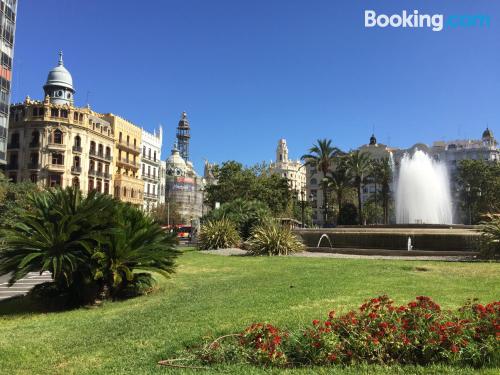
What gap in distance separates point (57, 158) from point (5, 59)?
1874 cm

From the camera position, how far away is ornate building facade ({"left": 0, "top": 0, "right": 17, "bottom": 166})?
4381 cm

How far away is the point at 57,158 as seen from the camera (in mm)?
61562

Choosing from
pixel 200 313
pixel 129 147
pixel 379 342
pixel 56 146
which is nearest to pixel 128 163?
pixel 129 147

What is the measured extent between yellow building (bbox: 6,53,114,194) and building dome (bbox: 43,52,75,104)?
1.69m

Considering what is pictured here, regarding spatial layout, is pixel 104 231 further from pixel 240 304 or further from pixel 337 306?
pixel 337 306

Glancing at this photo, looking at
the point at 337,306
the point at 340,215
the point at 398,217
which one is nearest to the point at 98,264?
the point at 337,306

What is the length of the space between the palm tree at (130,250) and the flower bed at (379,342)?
532cm

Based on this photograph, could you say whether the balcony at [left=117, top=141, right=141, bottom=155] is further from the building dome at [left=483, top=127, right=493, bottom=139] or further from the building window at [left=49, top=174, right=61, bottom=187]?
the building dome at [left=483, top=127, right=493, bottom=139]

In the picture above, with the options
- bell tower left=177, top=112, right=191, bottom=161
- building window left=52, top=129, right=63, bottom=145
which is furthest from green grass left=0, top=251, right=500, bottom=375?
bell tower left=177, top=112, right=191, bottom=161

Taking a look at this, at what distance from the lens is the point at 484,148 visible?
114 metres

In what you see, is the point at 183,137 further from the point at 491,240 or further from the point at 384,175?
the point at 491,240

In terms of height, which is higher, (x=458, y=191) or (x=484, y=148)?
(x=484, y=148)

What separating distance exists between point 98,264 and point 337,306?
555cm

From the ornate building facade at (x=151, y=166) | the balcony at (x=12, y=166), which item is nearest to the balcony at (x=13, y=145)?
the balcony at (x=12, y=166)
